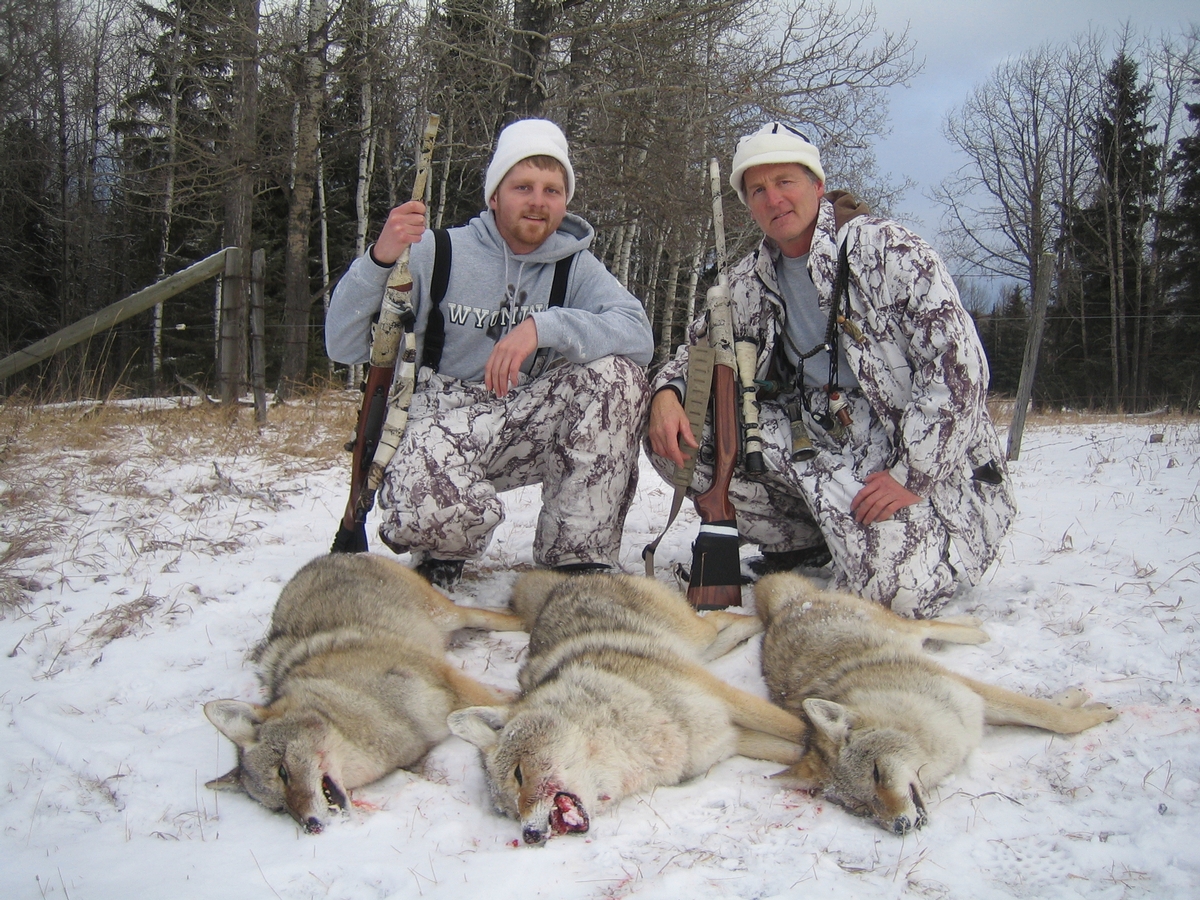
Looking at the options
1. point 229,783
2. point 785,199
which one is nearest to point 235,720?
point 229,783

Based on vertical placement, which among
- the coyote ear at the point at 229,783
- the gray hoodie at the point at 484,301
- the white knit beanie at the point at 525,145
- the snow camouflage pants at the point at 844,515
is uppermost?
the white knit beanie at the point at 525,145

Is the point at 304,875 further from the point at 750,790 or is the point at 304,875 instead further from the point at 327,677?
the point at 750,790

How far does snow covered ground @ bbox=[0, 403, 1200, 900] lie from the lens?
1.94 meters

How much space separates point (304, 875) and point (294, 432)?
6.40m

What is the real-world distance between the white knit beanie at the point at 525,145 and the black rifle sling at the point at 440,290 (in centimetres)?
41

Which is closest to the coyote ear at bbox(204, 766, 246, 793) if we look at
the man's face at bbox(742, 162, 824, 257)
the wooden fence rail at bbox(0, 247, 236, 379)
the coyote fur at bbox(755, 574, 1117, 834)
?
the coyote fur at bbox(755, 574, 1117, 834)

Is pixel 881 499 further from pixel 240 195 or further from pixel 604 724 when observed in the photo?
pixel 240 195

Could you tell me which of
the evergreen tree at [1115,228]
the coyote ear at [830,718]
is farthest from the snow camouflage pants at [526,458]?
the evergreen tree at [1115,228]

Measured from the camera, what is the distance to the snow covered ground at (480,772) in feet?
6.37

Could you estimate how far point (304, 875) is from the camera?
1986 millimetres

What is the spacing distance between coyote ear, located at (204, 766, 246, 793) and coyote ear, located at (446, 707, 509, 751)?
665mm

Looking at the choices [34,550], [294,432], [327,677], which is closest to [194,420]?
[294,432]

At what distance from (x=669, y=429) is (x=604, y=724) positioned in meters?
1.88

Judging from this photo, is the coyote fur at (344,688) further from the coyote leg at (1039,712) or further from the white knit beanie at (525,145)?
the white knit beanie at (525,145)
